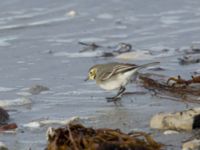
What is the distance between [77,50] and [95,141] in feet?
17.0

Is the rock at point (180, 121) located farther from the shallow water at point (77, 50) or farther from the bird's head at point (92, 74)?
the bird's head at point (92, 74)

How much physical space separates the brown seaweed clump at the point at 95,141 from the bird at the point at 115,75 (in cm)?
234

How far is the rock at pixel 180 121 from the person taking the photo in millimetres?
5832

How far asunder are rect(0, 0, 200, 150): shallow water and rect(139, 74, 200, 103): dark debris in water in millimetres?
167

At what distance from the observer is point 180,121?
5.87 meters

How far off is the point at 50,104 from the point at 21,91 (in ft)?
2.33

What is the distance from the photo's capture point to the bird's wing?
7.67 meters

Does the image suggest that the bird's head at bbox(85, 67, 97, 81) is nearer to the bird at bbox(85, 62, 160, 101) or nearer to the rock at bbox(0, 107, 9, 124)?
the bird at bbox(85, 62, 160, 101)

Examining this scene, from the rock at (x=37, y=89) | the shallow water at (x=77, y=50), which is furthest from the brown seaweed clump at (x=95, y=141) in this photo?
the rock at (x=37, y=89)

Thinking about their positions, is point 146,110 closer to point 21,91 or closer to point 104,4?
point 21,91

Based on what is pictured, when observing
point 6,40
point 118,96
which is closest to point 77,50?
point 6,40

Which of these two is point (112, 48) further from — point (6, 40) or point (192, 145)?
point (192, 145)

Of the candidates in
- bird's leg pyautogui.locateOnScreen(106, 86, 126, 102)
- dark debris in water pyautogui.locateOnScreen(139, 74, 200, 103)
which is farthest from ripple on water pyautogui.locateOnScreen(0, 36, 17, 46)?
bird's leg pyautogui.locateOnScreen(106, 86, 126, 102)

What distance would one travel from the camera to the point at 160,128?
5.96 m
